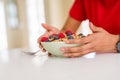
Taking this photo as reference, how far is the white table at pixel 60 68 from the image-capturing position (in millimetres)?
643

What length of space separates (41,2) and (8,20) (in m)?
0.44

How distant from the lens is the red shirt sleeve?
5.15 feet

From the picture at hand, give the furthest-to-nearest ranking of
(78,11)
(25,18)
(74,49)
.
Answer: (25,18)
(78,11)
(74,49)

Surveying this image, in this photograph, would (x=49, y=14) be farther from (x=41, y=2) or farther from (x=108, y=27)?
(x=108, y=27)

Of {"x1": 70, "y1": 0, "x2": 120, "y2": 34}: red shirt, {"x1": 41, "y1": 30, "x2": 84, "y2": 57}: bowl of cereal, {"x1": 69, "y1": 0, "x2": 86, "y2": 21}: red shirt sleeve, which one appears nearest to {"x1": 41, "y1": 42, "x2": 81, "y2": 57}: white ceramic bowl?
{"x1": 41, "y1": 30, "x2": 84, "y2": 57}: bowl of cereal

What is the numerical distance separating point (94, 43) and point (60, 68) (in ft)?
0.78

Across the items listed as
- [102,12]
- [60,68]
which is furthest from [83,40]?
[102,12]

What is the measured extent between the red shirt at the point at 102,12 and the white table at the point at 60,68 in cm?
43

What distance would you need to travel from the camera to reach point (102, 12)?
140 centimetres

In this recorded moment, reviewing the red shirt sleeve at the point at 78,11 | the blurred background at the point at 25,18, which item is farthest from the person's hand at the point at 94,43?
the blurred background at the point at 25,18

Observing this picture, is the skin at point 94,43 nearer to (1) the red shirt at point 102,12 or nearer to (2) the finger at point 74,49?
(2) the finger at point 74,49

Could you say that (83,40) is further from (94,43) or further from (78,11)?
(78,11)

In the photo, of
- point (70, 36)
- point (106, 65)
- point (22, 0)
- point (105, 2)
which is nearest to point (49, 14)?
point (22, 0)

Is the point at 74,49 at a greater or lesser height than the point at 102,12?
lesser
